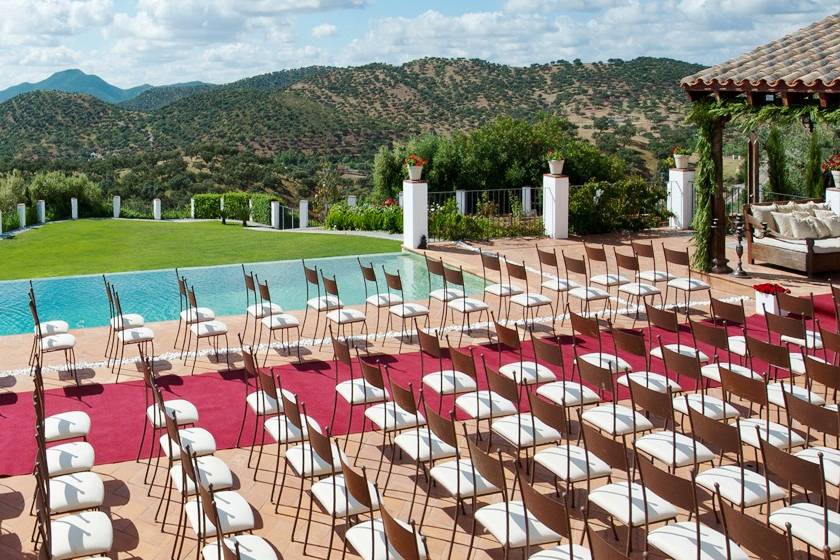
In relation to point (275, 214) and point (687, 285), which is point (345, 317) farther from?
point (275, 214)

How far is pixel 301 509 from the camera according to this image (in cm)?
627

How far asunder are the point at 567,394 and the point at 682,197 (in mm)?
13057

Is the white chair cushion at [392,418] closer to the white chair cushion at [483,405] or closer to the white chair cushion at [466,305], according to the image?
the white chair cushion at [483,405]

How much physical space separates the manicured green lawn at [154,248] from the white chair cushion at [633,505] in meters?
12.0

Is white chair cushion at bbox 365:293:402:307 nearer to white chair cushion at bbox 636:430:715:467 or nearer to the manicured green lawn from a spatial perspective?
white chair cushion at bbox 636:430:715:467

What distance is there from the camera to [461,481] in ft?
18.6

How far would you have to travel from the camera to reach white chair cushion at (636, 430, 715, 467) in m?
5.94

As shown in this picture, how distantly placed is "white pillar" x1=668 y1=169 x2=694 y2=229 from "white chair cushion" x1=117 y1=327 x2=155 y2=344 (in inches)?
509

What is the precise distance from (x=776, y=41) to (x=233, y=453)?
37.9 feet

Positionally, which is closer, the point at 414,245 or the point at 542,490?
the point at 542,490

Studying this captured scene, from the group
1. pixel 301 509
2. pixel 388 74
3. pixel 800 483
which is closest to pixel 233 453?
pixel 301 509

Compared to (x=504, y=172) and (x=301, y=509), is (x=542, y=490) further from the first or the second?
(x=504, y=172)

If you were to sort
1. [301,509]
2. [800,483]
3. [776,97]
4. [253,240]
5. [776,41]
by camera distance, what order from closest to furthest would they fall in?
[800,483] < [301,509] < [776,97] < [776,41] < [253,240]

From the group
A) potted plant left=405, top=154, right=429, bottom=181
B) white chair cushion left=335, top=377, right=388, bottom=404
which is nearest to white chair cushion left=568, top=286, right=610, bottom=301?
white chair cushion left=335, top=377, right=388, bottom=404
